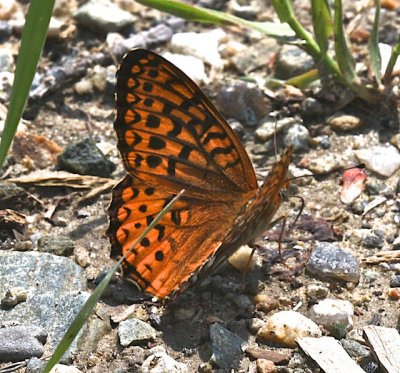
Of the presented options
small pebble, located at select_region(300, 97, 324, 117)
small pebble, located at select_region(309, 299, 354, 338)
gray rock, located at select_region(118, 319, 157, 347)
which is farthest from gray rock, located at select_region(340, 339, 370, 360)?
small pebble, located at select_region(300, 97, 324, 117)

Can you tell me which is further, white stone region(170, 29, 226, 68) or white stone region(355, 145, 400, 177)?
white stone region(170, 29, 226, 68)

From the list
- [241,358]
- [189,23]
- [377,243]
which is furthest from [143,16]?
[241,358]

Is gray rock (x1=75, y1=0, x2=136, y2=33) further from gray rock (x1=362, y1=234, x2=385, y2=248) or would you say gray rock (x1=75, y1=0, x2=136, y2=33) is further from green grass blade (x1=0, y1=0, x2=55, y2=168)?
green grass blade (x1=0, y1=0, x2=55, y2=168)

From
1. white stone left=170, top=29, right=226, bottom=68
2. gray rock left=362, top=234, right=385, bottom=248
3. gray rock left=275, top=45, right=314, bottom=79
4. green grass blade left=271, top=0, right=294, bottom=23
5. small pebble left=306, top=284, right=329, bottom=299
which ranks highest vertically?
green grass blade left=271, top=0, right=294, bottom=23

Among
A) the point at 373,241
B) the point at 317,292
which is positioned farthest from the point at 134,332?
the point at 373,241

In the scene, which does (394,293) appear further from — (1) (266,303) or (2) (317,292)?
(1) (266,303)
